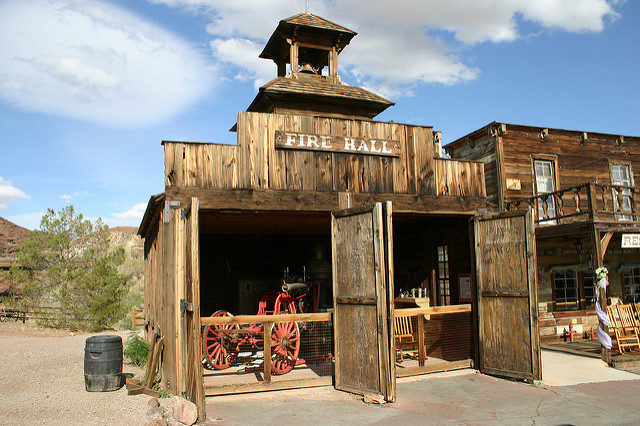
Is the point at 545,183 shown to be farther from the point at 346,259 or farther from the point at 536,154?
the point at 346,259

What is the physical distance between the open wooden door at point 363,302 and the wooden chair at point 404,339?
2.51 metres

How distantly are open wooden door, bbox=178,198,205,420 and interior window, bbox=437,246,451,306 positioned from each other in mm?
6029

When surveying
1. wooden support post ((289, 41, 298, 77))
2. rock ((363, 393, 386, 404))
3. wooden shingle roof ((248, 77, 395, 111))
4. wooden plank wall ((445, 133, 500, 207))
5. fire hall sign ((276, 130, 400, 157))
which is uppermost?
wooden support post ((289, 41, 298, 77))

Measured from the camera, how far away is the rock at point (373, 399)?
6973mm

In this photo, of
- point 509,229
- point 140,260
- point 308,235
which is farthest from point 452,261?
point 140,260

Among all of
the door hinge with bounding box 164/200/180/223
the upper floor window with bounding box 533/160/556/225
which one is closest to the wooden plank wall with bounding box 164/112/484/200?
the door hinge with bounding box 164/200/180/223

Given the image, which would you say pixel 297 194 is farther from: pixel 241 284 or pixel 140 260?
pixel 140 260

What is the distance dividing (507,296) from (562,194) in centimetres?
622

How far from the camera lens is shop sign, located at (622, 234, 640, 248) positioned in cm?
1145

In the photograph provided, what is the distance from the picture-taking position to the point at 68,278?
1947cm

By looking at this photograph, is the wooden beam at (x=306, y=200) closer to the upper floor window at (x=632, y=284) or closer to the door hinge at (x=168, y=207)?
the door hinge at (x=168, y=207)

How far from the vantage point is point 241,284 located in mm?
12992

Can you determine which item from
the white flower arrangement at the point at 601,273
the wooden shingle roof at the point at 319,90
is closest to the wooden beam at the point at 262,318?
the white flower arrangement at the point at 601,273

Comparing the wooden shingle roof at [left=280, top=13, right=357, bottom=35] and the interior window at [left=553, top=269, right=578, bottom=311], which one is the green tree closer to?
the wooden shingle roof at [left=280, top=13, right=357, bottom=35]
